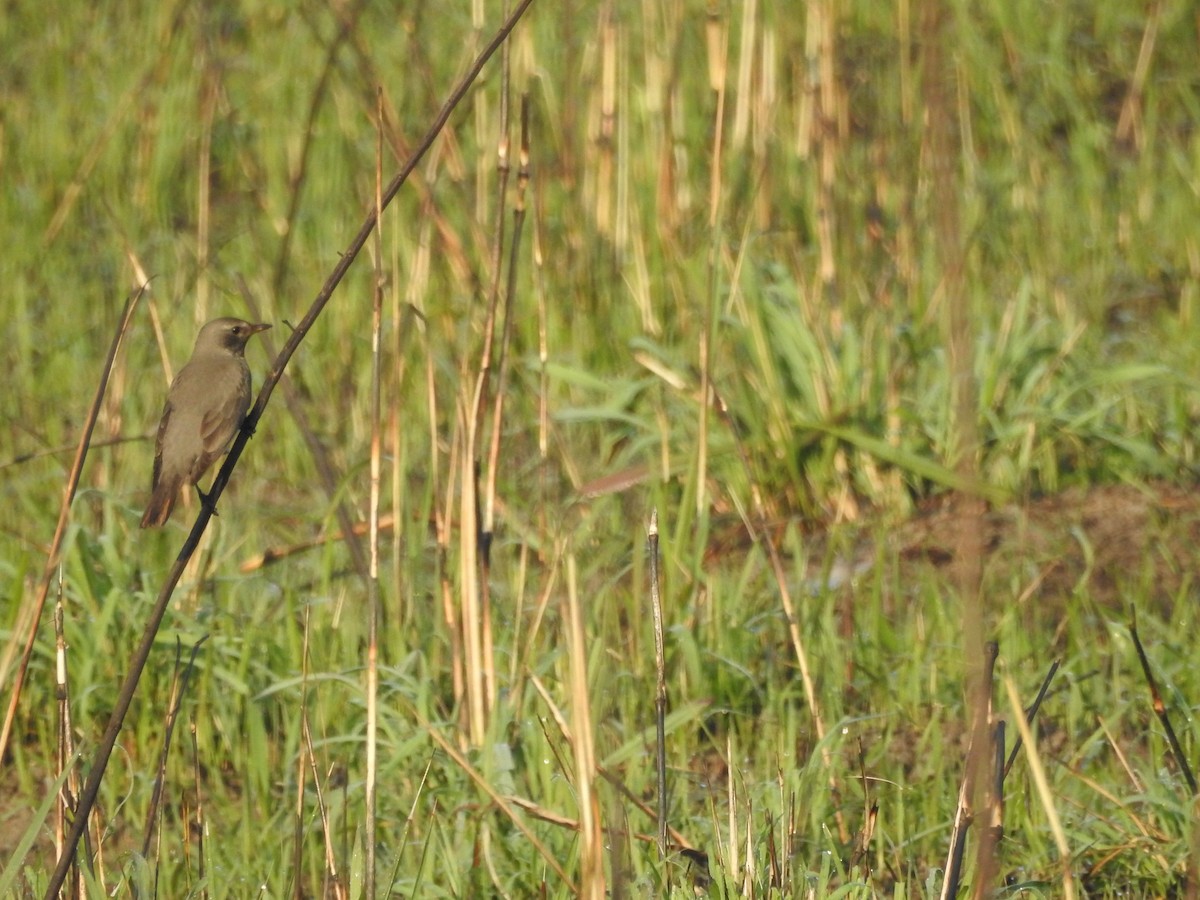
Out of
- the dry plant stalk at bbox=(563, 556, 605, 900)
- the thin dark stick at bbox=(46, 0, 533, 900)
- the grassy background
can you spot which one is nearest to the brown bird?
the grassy background

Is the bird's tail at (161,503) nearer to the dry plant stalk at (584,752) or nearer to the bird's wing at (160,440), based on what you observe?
the bird's wing at (160,440)

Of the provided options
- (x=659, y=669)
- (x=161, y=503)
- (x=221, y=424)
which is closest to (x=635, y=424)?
(x=221, y=424)

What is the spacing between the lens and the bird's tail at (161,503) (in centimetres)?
352

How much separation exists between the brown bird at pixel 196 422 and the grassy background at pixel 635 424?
0.32 m

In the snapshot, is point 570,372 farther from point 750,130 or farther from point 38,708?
point 38,708

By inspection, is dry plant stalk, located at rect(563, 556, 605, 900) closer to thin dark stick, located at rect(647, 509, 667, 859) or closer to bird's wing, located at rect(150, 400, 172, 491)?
thin dark stick, located at rect(647, 509, 667, 859)

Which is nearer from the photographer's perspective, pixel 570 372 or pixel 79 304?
pixel 570 372

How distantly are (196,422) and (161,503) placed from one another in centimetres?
22

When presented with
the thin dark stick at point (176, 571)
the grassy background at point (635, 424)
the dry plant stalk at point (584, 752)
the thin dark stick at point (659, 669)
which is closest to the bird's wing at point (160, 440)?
the grassy background at point (635, 424)

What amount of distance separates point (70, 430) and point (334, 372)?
2.91 ft

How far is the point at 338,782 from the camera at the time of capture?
3.59 metres

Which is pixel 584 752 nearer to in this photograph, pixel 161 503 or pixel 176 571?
pixel 176 571

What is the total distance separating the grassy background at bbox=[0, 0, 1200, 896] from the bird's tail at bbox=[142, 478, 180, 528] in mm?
306

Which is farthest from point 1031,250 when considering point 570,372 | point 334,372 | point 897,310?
point 334,372
